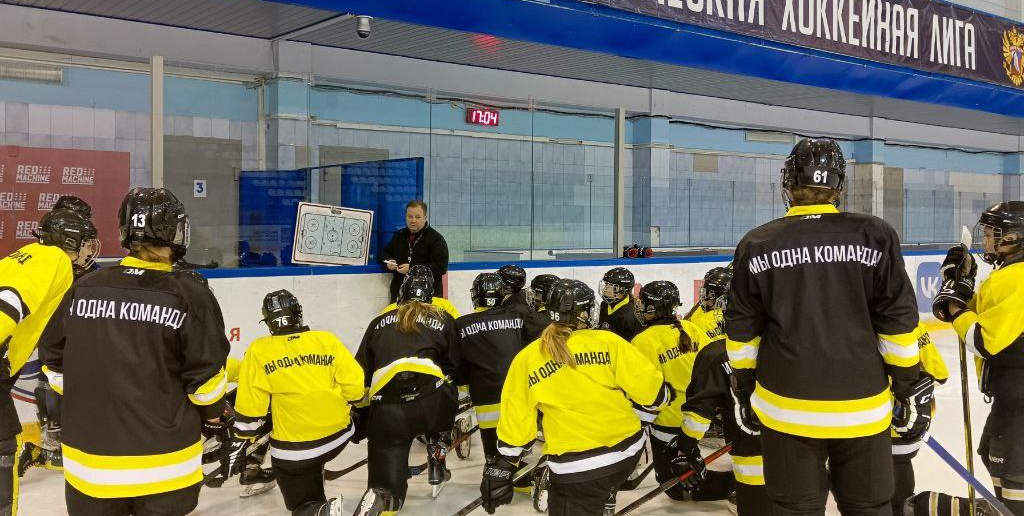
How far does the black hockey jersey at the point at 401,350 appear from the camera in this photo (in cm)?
347

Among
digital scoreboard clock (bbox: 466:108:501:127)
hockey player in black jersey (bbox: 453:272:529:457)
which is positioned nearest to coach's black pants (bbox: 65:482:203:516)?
hockey player in black jersey (bbox: 453:272:529:457)

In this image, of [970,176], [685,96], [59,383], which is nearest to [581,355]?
[59,383]

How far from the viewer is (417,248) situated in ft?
18.7

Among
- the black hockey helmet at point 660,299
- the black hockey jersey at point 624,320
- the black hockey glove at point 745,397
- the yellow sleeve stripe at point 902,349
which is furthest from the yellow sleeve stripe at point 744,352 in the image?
the black hockey jersey at point 624,320

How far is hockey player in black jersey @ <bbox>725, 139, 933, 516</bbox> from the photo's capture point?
7.16ft

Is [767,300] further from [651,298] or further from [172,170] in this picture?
→ [172,170]

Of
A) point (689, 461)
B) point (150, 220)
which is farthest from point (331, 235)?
point (150, 220)

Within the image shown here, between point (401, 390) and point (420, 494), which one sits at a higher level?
point (401, 390)

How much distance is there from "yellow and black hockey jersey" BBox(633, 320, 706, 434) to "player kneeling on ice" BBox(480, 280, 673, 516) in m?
0.82

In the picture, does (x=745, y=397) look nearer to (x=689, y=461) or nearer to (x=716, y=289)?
(x=689, y=461)

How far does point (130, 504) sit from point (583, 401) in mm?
1375

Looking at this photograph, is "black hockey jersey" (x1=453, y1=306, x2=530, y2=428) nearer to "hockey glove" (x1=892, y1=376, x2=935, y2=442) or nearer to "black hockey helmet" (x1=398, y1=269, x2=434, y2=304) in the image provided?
"black hockey helmet" (x1=398, y1=269, x2=434, y2=304)

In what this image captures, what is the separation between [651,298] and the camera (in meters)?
3.71

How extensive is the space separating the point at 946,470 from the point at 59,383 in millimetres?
4139
